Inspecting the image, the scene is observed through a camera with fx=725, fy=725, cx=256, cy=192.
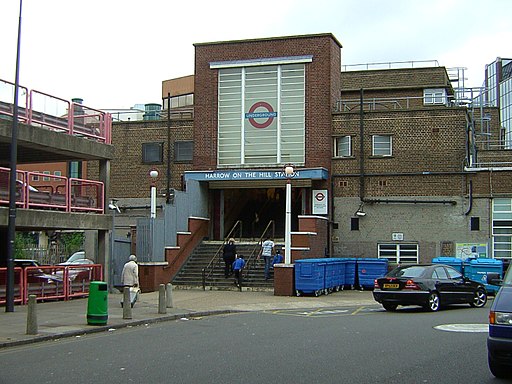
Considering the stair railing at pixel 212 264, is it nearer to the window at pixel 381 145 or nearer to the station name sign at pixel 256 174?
the station name sign at pixel 256 174

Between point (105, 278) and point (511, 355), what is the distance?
1851 cm

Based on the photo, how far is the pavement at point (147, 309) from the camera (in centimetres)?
1530

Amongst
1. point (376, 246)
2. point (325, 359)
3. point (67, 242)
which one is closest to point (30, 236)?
point (67, 242)

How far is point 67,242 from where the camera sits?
56688mm

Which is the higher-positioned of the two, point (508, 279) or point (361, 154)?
point (361, 154)

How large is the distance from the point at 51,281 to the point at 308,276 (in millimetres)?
8881

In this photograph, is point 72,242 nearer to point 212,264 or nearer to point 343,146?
point 212,264

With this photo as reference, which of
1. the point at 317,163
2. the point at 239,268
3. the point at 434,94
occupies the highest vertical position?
the point at 434,94

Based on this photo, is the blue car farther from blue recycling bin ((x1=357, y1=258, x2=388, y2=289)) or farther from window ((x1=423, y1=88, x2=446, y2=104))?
window ((x1=423, y1=88, x2=446, y2=104))

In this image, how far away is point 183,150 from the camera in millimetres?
35281

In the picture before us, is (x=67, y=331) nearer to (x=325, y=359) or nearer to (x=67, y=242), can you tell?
(x=325, y=359)

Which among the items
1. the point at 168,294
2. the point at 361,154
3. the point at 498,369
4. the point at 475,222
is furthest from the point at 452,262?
the point at 498,369

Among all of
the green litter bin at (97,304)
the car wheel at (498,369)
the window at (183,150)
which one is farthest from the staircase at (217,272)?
the car wheel at (498,369)

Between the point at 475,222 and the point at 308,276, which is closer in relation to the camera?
the point at 308,276
